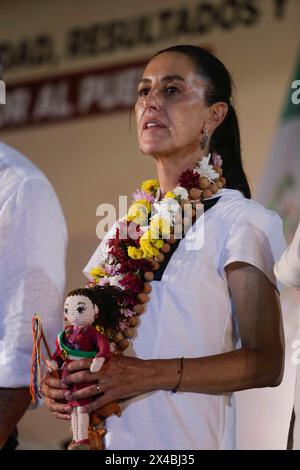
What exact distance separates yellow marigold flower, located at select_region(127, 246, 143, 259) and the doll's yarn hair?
0.13 m

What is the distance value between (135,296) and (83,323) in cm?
19

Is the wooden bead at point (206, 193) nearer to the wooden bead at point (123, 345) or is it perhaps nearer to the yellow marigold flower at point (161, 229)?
the yellow marigold flower at point (161, 229)

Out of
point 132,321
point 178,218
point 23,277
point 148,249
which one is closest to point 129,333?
point 132,321

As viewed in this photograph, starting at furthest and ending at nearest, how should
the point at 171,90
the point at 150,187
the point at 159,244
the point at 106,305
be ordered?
the point at 150,187 → the point at 171,90 → the point at 159,244 → the point at 106,305

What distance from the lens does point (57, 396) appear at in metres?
2.33

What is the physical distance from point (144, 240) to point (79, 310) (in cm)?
31

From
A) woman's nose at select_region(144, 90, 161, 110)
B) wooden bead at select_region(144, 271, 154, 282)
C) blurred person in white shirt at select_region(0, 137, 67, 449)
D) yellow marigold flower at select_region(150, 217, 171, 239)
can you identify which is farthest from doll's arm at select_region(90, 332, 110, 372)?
woman's nose at select_region(144, 90, 161, 110)

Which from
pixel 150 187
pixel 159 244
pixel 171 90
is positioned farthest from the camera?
pixel 150 187

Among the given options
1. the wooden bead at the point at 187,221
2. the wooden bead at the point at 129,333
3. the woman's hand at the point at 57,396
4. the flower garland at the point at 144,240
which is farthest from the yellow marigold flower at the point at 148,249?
A: the woman's hand at the point at 57,396

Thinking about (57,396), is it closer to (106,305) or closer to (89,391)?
(89,391)

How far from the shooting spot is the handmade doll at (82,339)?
2287mm

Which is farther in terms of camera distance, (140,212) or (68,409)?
(140,212)

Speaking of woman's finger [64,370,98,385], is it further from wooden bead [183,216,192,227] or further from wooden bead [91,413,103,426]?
wooden bead [183,216,192,227]
